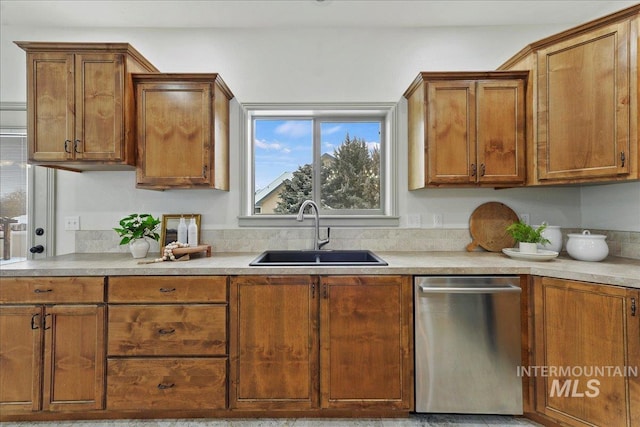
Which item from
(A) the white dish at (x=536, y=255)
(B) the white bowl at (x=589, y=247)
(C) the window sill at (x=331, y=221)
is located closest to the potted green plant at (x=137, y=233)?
(C) the window sill at (x=331, y=221)

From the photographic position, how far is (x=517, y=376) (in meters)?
1.75

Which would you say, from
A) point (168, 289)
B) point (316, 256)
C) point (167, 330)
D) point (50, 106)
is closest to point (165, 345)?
point (167, 330)

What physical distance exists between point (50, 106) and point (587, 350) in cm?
356

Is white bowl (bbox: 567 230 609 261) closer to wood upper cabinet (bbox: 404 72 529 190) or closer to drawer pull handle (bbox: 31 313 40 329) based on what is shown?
wood upper cabinet (bbox: 404 72 529 190)

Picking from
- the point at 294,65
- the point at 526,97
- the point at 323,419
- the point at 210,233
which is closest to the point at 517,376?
the point at 323,419

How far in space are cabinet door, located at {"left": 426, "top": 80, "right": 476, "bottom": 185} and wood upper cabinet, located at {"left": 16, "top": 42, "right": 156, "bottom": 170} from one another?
2.13m

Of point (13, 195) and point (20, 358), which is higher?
point (13, 195)

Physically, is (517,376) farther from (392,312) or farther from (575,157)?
(575,157)

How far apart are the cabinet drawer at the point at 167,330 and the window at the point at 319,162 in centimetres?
108

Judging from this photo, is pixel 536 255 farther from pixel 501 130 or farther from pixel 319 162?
pixel 319 162

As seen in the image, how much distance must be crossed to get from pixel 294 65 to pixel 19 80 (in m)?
2.25

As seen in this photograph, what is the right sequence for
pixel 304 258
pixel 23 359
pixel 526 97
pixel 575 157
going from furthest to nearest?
pixel 304 258 < pixel 526 97 < pixel 575 157 < pixel 23 359

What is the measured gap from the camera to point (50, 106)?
1.97m

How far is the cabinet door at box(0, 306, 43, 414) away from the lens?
1.74m
